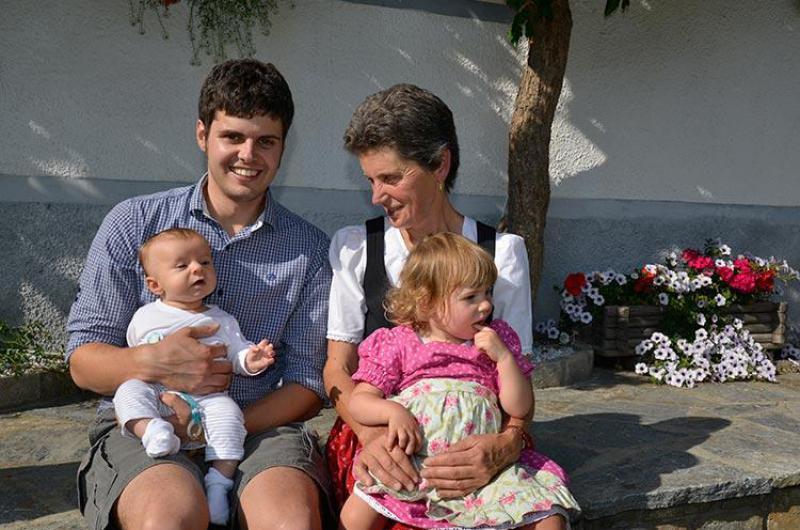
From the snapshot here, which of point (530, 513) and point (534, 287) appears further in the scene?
point (534, 287)

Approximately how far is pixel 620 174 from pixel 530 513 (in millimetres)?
4177

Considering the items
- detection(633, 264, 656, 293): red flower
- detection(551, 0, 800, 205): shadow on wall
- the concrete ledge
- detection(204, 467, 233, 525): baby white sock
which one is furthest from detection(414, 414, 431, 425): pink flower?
detection(551, 0, 800, 205): shadow on wall

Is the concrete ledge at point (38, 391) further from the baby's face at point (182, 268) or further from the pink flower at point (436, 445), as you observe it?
the pink flower at point (436, 445)

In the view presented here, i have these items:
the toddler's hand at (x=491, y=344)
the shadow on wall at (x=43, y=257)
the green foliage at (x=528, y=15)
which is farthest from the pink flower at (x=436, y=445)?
Result: the green foliage at (x=528, y=15)

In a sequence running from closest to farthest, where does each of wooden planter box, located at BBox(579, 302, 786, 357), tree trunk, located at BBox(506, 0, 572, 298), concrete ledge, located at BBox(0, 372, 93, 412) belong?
concrete ledge, located at BBox(0, 372, 93, 412) → tree trunk, located at BBox(506, 0, 572, 298) → wooden planter box, located at BBox(579, 302, 786, 357)

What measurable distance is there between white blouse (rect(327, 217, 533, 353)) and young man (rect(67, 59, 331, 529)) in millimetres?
67

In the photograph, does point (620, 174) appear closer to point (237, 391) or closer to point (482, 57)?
point (482, 57)

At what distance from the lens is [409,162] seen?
306 cm

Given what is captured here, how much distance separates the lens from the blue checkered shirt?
3010 millimetres

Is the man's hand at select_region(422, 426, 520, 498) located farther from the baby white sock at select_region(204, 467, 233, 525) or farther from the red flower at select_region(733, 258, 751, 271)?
the red flower at select_region(733, 258, 751, 271)

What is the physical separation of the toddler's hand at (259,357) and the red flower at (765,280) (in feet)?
14.1

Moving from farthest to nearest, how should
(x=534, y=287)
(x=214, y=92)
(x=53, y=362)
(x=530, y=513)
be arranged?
(x=534, y=287)
(x=53, y=362)
(x=214, y=92)
(x=530, y=513)

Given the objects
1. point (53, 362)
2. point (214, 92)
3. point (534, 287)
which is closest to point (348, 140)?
point (214, 92)

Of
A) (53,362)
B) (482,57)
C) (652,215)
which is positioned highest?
(482,57)
